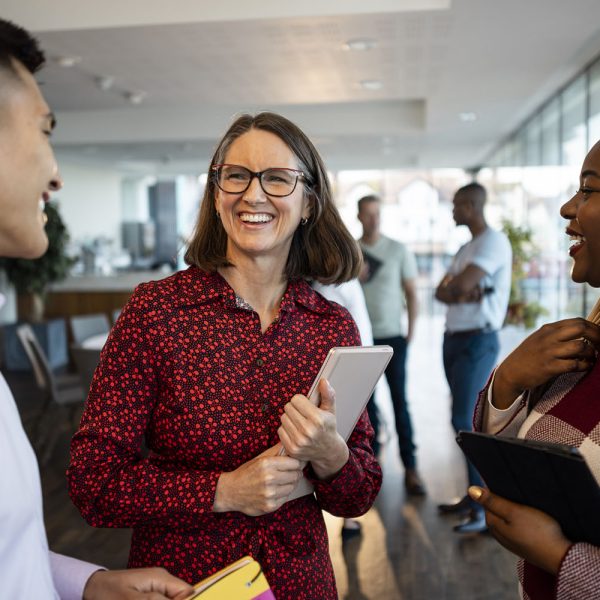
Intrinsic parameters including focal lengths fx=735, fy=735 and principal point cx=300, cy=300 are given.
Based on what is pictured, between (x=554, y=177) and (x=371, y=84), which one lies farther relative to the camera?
(x=554, y=177)

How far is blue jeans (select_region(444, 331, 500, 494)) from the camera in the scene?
13.5 feet

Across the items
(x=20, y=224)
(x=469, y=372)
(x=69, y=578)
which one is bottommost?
(x=469, y=372)

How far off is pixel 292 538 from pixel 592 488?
64 centimetres

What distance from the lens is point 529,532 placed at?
116cm

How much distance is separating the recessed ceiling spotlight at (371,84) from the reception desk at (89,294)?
434 centimetres

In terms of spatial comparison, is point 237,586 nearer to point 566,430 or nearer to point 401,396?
point 566,430

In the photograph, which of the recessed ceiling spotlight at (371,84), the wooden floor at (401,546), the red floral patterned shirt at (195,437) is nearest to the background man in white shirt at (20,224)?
the red floral patterned shirt at (195,437)

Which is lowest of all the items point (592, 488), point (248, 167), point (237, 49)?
point (592, 488)

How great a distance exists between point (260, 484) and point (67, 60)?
17.7ft

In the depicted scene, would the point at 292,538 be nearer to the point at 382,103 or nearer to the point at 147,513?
the point at 147,513

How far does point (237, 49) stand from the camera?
563 centimetres

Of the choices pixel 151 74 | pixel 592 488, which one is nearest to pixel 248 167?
pixel 592 488

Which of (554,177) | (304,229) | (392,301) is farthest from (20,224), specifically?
(554,177)

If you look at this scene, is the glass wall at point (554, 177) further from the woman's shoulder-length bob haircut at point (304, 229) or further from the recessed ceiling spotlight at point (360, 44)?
the woman's shoulder-length bob haircut at point (304, 229)
